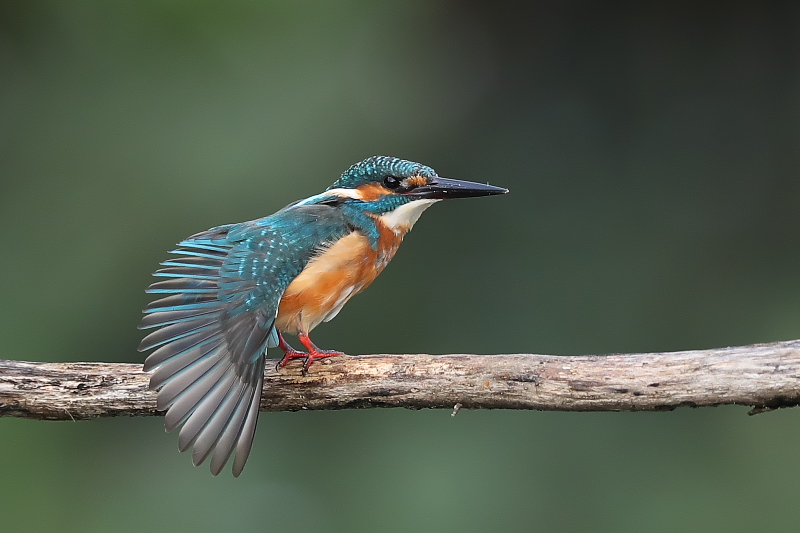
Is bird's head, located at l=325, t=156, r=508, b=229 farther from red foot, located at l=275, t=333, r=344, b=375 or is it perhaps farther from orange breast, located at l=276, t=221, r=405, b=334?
red foot, located at l=275, t=333, r=344, b=375

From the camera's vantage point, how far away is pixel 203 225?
343 centimetres

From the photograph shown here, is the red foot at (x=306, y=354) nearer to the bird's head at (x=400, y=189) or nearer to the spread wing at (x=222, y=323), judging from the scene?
the spread wing at (x=222, y=323)

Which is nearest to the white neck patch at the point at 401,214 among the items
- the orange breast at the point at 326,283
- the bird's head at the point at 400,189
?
the bird's head at the point at 400,189

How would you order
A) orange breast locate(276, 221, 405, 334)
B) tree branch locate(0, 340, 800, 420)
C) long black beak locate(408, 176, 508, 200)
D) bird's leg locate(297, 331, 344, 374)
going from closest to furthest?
tree branch locate(0, 340, 800, 420) < bird's leg locate(297, 331, 344, 374) < orange breast locate(276, 221, 405, 334) < long black beak locate(408, 176, 508, 200)

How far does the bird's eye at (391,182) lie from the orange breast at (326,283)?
0.19m

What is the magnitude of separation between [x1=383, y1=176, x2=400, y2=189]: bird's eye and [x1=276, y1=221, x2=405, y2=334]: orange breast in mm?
187

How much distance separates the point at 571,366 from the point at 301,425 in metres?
1.75

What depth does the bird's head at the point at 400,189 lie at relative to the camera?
2.45m

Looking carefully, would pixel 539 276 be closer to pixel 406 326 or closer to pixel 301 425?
pixel 406 326

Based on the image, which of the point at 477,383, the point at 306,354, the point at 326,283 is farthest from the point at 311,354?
the point at 477,383

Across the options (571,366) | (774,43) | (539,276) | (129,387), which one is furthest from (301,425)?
(774,43)

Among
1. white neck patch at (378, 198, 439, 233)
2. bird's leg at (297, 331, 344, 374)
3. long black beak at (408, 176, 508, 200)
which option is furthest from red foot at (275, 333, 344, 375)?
long black beak at (408, 176, 508, 200)

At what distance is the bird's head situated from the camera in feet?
8.04

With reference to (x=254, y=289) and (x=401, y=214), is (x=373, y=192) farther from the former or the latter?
(x=254, y=289)
